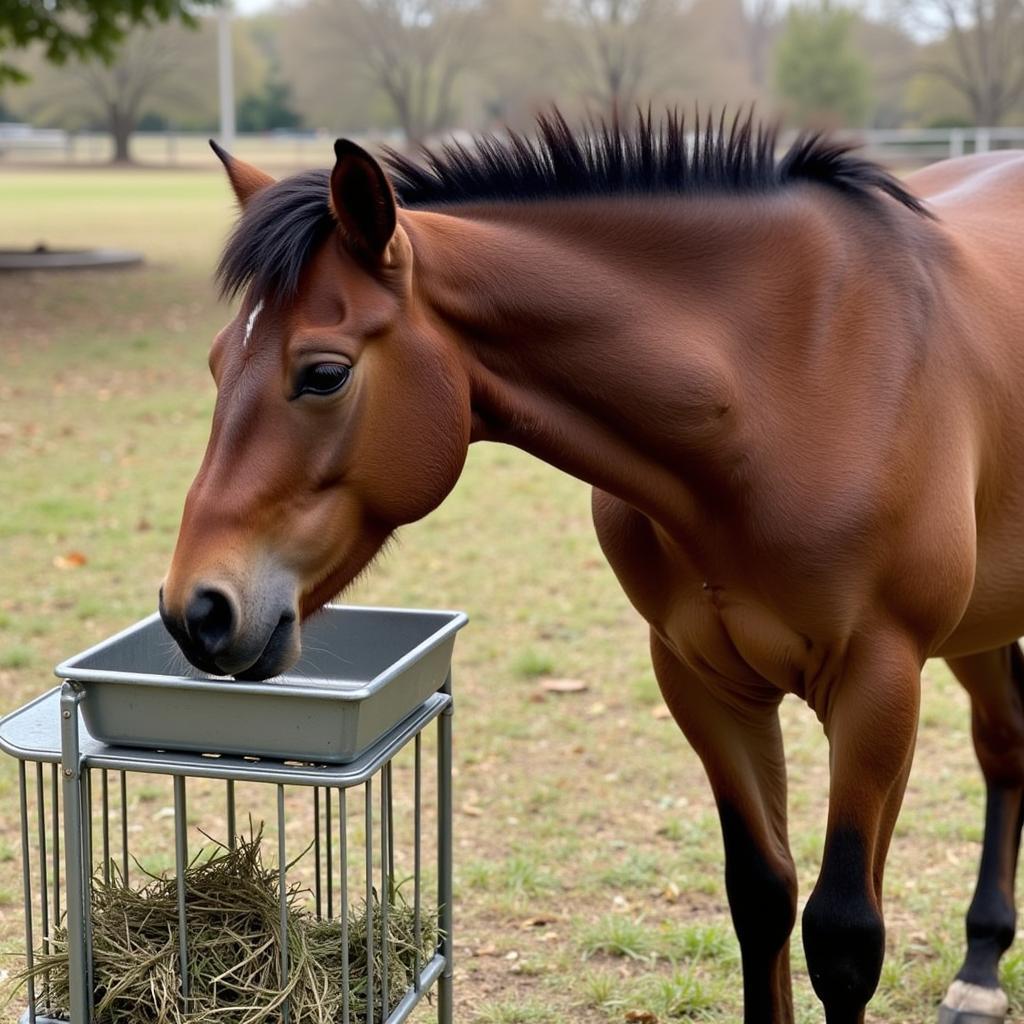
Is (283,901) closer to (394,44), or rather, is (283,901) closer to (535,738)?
(535,738)

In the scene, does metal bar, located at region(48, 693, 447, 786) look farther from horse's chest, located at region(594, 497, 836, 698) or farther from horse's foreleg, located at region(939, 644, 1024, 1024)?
horse's foreleg, located at region(939, 644, 1024, 1024)

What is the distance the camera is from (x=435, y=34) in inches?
2320

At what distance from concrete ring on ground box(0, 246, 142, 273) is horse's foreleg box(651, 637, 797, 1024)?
45.9ft

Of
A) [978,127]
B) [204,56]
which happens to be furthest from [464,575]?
[204,56]

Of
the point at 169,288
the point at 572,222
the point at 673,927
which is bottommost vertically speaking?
the point at 673,927

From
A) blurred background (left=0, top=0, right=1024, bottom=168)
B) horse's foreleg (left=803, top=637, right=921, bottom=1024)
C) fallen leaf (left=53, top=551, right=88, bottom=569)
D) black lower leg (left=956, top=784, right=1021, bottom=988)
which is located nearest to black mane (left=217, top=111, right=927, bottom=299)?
horse's foreleg (left=803, top=637, right=921, bottom=1024)

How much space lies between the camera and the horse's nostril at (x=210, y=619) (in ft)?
6.58

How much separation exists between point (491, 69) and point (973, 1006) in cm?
5902

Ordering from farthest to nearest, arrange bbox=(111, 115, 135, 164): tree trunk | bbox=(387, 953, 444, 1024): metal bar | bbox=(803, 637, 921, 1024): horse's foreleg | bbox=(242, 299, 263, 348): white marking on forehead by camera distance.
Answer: bbox=(111, 115, 135, 164): tree trunk < bbox=(387, 953, 444, 1024): metal bar < bbox=(803, 637, 921, 1024): horse's foreleg < bbox=(242, 299, 263, 348): white marking on forehead

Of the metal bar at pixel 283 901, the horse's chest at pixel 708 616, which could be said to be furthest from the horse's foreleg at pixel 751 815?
the metal bar at pixel 283 901

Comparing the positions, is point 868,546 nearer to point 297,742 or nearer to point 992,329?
point 992,329

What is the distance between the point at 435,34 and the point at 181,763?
199 feet

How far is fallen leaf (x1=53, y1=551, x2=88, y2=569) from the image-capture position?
667cm

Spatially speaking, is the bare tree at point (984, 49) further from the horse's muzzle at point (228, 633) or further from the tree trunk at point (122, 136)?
the horse's muzzle at point (228, 633)
